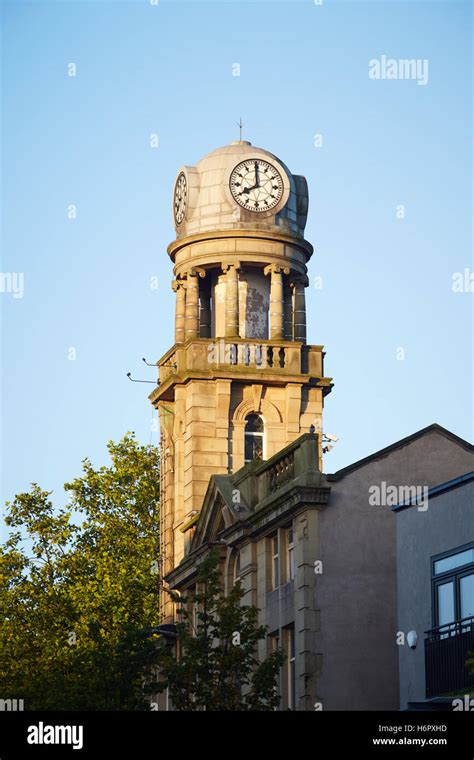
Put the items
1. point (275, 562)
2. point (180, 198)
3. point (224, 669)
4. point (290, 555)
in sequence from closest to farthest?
1. point (224, 669)
2. point (290, 555)
3. point (275, 562)
4. point (180, 198)

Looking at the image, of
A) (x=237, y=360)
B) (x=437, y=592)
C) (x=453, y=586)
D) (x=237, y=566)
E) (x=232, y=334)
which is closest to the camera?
(x=453, y=586)

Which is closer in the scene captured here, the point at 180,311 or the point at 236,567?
the point at 236,567

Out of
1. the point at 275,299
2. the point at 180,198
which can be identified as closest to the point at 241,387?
the point at 275,299

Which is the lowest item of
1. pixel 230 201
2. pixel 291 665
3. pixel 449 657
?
pixel 449 657

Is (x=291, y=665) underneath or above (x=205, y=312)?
underneath

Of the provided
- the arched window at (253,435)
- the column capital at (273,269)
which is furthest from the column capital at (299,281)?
the arched window at (253,435)

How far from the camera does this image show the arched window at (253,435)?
65.1 metres

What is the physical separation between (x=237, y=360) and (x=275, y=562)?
14364mm

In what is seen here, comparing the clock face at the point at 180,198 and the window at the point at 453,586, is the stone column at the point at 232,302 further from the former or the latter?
the window at the point at 453,586

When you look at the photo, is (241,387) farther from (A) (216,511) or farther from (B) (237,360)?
(A) (216,511)

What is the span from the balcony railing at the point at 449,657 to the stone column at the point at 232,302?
2450 centimetres

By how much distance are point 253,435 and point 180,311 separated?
503 cm

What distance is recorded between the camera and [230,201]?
66375 mm

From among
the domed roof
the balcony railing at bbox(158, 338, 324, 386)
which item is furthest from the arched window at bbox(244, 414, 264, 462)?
the domed roof
